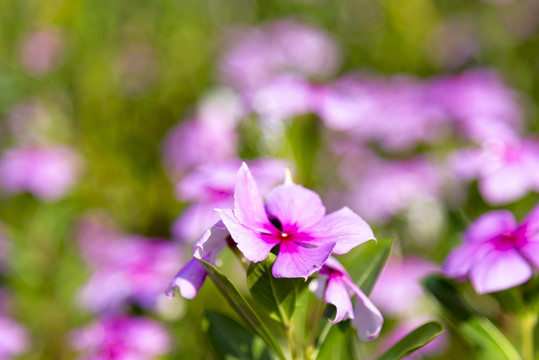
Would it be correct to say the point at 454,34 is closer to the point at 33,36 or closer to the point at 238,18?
the point at 238,18

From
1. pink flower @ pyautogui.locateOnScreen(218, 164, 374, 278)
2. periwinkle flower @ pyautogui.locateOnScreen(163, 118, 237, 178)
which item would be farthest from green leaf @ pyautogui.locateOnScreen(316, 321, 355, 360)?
periwinkle flower @ pyautogui.locateOnScreen(163, 118, 237, 178)

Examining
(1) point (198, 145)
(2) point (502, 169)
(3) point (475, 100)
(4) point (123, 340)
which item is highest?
(2) point (502, 169)

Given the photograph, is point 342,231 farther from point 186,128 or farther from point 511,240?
point 186,128

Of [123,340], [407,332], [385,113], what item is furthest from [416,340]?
[385,113]

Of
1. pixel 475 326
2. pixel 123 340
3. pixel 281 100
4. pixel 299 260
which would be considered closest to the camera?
pixel 299 260

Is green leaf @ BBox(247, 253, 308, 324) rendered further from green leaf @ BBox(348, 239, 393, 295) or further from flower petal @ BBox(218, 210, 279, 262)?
green leaf @ BBox(348, 239, 393, 295)

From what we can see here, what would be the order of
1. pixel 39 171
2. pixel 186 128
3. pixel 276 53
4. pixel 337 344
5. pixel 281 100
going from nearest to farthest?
pixel 337 344 → pixel 281 100 → pixel 39 171 → pixel 186 128 → pixel 276 53

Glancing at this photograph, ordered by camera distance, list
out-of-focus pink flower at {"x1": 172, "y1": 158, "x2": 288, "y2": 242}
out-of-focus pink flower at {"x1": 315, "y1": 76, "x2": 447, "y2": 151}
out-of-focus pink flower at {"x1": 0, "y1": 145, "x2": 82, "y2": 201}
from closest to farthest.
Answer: out-of-focus pink flower at {"x1": 172, "y1": 158, "x2": 288, "y2": 242}, out-of-focus pink flower at {"x1": 315, "y1": 76, "x2": 447, "y2": 151}, out-of-focus pink flower at {"x1": 0, "y1": 145, "x2": 82, "y2": 201}
